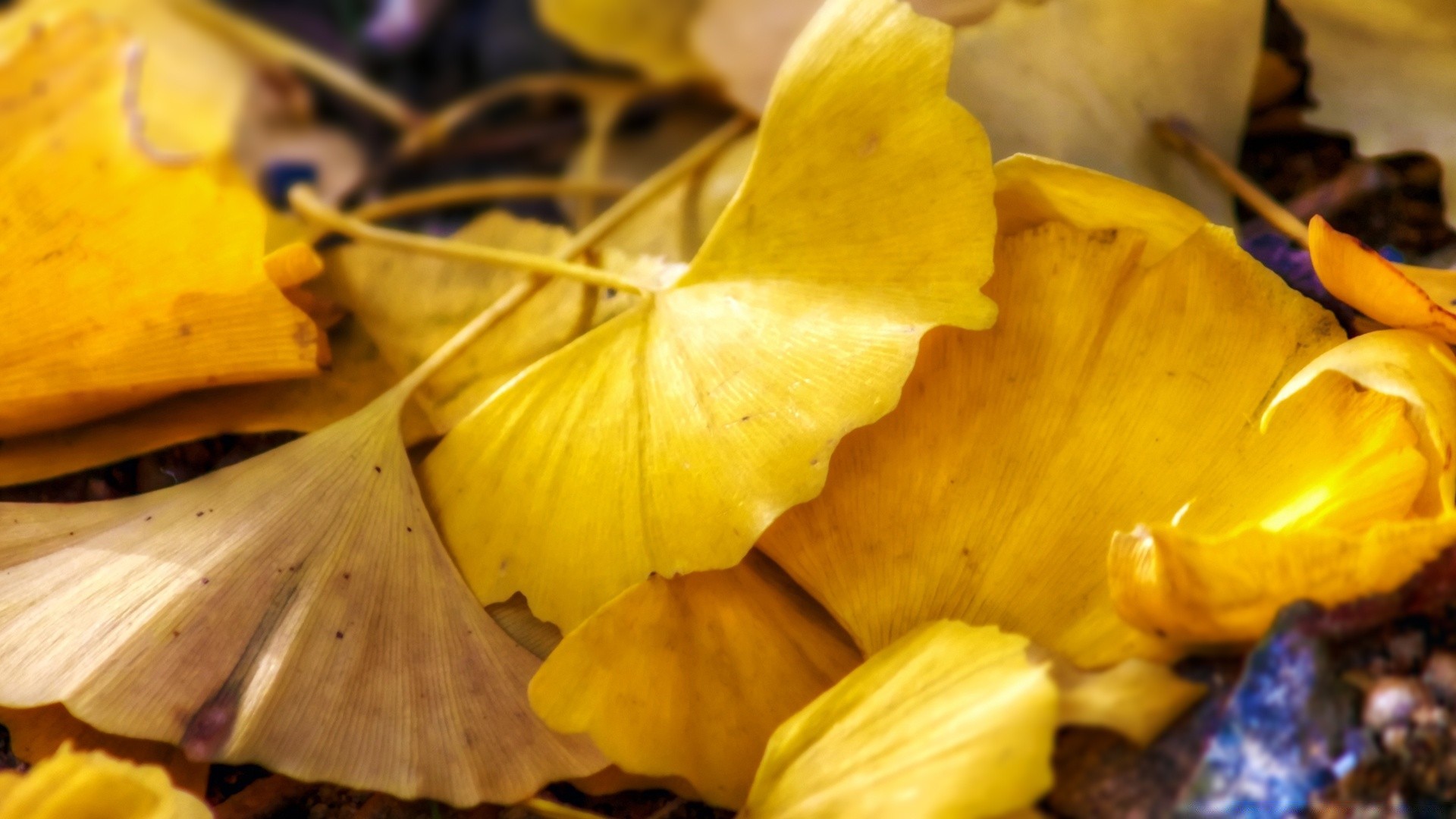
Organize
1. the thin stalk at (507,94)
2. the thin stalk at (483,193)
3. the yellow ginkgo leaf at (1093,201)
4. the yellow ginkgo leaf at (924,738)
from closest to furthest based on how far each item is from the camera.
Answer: the yellow ginkgo leaf at (924,738), the yellow ginkgo leaf at (1093,201), the thin stalk at (483,193), the thin stalk at (507,94)

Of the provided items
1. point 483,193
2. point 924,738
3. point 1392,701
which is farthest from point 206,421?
point 1392,701

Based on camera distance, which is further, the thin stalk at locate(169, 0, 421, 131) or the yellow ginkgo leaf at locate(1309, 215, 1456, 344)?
the thin stalk at locate(169, 0, 421, 131)

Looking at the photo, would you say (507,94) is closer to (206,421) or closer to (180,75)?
(180,75)

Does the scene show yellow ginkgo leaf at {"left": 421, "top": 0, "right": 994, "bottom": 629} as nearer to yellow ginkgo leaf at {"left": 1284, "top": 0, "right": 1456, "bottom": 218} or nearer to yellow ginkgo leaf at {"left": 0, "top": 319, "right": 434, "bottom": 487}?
yellow ginkgo leaf at {"left": 0, "top": 319, "right": 434, "bottom": 487}

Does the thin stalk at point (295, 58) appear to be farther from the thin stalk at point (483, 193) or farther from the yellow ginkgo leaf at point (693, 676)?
the yellow ginkgo leaf at point (693, 676)

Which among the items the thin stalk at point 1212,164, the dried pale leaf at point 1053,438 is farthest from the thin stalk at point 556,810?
the thin stalk at point 1212,164

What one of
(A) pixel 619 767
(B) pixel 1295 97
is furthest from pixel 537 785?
(B) pixel 1295 97

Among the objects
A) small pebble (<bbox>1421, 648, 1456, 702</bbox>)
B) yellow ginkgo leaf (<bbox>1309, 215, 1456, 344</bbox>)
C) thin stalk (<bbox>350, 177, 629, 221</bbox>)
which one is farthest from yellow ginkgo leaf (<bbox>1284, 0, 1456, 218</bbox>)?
thin stalk (<bbox>350, 177, 629, 221</bbox>)
